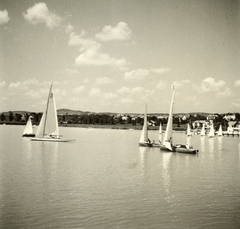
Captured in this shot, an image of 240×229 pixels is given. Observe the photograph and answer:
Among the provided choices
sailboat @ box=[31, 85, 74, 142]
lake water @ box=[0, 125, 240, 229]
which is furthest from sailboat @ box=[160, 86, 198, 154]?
sailboat @ box=[31, 85, 74, 142]

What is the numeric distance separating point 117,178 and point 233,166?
1089 centimetres

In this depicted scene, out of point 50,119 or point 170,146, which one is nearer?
point 170,146

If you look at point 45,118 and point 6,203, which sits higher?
point 45,118

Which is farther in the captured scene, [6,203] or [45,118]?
[45,118]

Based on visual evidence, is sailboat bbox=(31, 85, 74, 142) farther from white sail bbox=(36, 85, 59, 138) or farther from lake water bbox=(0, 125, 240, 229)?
lake water bbox=(0, 125, 240, 229)

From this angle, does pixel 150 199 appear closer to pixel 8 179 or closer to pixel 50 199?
pixel 50 199

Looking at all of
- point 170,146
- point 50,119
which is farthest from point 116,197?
point 50,119

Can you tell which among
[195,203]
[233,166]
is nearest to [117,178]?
[195,203]

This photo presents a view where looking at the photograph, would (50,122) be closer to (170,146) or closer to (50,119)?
(50,119)

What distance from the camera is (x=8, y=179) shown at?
16.2 meters

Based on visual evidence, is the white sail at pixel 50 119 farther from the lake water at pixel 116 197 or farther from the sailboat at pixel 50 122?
the lake water at pixel 116 197

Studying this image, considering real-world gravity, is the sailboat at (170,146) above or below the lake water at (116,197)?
above

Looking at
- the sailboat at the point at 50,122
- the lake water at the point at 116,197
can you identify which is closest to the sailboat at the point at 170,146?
the lake water at the point at 116,197

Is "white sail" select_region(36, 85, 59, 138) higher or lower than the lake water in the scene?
higher
